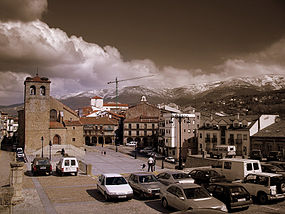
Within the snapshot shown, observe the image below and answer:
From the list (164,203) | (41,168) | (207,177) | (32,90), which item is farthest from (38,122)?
(164,203)

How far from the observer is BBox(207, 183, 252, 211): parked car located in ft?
42.9

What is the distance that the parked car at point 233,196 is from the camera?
1309 cm

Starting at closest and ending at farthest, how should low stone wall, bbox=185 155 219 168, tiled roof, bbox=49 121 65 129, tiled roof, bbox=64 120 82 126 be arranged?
low stone wall, bbox=185 155 219 168
tiled roof, bbox=49 121 65 129
tiled roof, bbox=64 120 82 126

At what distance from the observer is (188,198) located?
41.9 ft

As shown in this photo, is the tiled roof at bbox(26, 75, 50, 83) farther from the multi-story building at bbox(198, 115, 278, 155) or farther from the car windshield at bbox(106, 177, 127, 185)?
the car windshield at bbox(106, 177, 127, 185)

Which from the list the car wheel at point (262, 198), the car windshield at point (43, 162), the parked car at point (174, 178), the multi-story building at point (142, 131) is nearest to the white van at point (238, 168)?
the parked car at point (174, 178)

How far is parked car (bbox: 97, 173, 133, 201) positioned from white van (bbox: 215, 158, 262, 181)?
27.7ft

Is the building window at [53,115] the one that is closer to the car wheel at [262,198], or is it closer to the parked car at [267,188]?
the parked car at [267,188]

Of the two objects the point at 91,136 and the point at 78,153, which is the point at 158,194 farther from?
the point at 91,136

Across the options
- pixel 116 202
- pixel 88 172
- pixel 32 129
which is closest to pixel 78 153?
pixel 32 129

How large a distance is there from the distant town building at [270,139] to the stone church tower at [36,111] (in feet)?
132

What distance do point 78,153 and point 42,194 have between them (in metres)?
38.6

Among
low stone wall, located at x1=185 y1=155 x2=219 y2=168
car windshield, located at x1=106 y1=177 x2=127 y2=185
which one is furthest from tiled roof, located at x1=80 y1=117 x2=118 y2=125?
car windshield, located at x1=106 y1=177 x2=127 y2=185

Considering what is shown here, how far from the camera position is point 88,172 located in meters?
26.4
